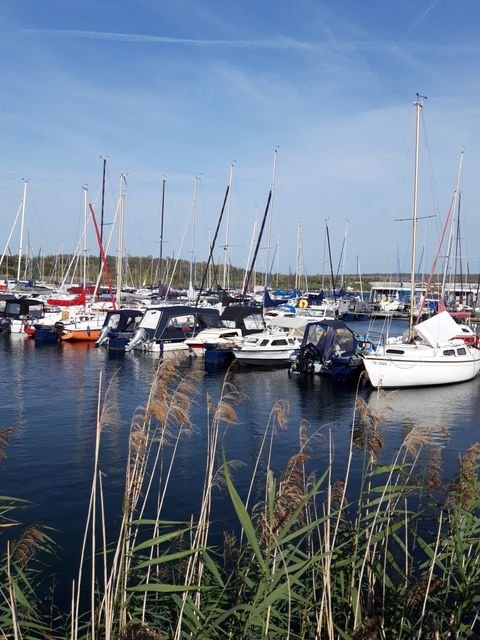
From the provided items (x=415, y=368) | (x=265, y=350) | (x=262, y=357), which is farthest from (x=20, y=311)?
(x=415, y=368)

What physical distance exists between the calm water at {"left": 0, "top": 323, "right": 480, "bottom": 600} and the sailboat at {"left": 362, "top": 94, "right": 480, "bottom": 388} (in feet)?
2.40

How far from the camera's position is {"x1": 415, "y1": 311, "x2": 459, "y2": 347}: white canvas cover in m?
33.2

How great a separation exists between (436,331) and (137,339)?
20443 millimetres

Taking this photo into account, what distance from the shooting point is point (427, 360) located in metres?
Result: 31.8

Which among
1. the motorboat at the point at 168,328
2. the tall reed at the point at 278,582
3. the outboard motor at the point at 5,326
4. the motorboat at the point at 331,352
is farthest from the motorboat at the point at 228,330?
the tall reed at the point at 278,582

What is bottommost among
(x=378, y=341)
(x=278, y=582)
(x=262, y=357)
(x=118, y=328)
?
(x=262, y=357)

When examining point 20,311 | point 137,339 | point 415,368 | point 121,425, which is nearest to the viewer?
point 121,425

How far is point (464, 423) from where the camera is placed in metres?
25.0

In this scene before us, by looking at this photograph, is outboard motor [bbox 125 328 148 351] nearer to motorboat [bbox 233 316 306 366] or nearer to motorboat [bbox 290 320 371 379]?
motorboat [bbox 233 316 306 366]

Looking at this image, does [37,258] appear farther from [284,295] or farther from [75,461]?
[75,461]

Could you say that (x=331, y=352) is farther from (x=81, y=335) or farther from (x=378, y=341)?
(x=81, y=335)

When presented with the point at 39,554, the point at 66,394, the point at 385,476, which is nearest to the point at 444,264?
the point at 66,394

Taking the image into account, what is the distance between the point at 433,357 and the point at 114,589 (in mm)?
27620

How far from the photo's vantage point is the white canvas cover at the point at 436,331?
33.2 m
